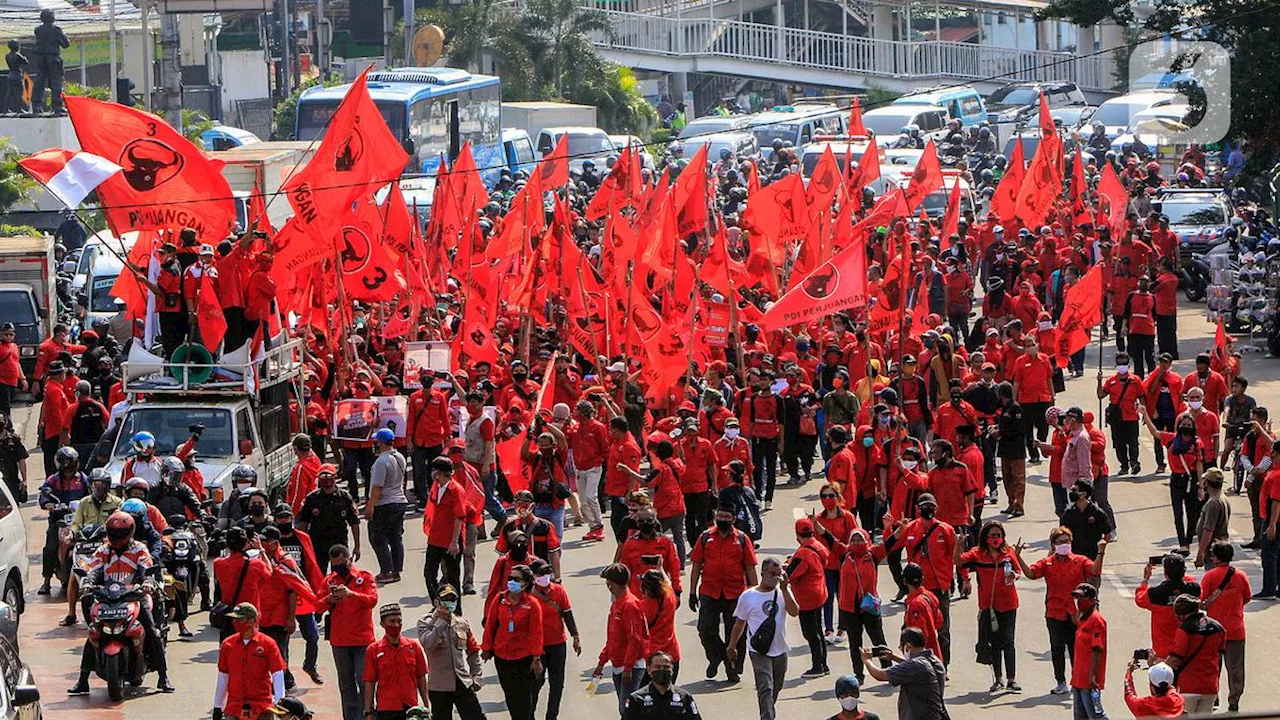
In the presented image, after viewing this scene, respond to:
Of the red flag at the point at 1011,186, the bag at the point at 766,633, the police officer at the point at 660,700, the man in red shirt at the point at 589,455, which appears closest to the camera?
the police officer at the point at 660,700

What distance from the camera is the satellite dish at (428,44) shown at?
2186 inches

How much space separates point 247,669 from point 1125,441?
37.5ft

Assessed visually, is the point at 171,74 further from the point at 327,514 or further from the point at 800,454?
the point at 327,514

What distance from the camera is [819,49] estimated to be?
65375mm

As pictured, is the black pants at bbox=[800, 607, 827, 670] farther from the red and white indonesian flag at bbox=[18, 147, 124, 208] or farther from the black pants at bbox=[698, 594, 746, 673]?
the red and white indonesian flag at bbox=[18, 147, 124, 208]

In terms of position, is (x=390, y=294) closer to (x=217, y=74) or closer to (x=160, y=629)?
(x=160, y=629)

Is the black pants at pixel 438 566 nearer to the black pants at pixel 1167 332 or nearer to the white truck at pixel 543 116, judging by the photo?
the black pants at pixel 1167 332

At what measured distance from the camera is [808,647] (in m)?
17.5

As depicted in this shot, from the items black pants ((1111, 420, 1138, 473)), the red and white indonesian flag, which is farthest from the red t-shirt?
the red and white indonesian flag

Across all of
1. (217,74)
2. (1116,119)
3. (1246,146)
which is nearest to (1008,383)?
(1246,146)

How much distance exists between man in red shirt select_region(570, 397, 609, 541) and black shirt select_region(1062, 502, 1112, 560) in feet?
15.3

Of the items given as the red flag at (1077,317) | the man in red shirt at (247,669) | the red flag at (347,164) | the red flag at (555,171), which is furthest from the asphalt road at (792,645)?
the red flag at (555,171)

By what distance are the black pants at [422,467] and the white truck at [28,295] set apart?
9725mm

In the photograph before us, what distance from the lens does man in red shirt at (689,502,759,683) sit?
1648 cm
